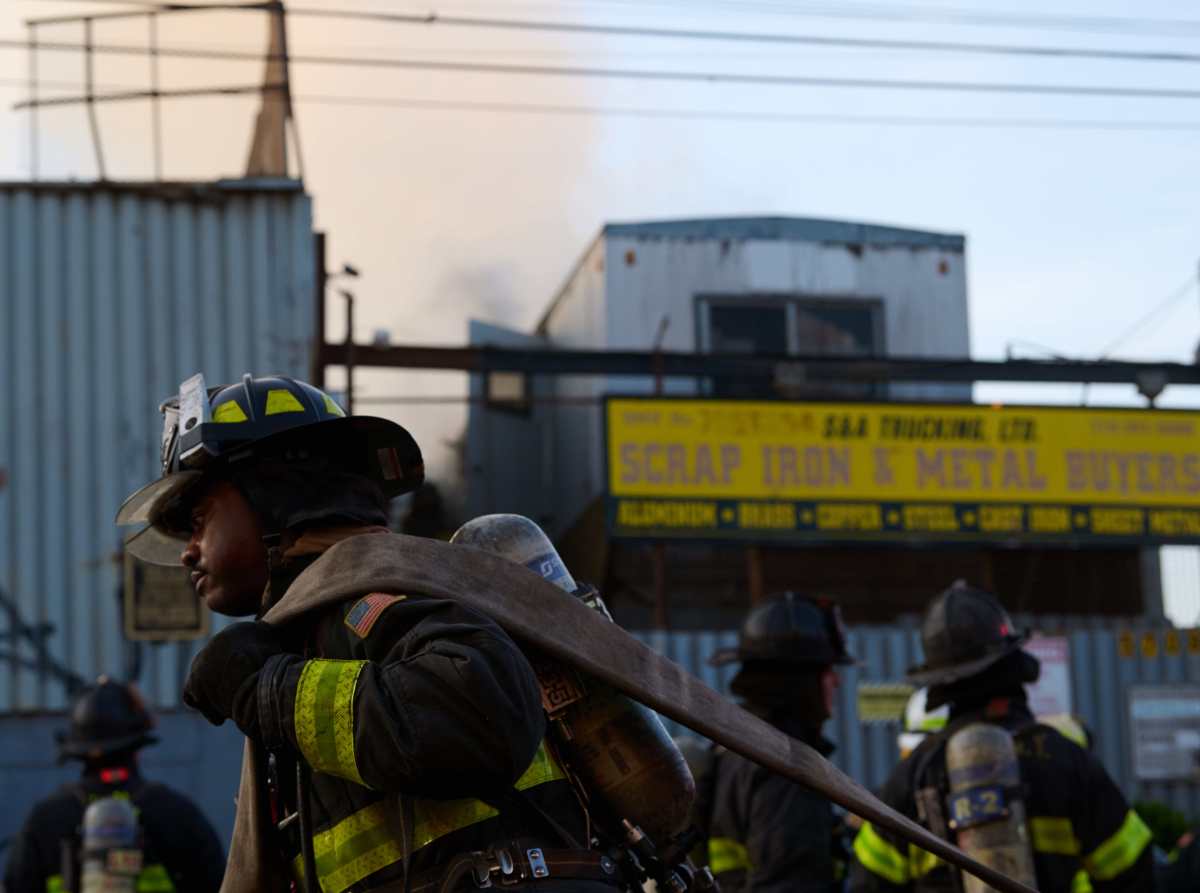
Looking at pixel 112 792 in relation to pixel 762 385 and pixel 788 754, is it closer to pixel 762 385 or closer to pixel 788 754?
pixel 788 754

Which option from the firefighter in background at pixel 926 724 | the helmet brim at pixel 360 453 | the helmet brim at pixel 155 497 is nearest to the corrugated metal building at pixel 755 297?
the firefighter in background at pixel 926 724

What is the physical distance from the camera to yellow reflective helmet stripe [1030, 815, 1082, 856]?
538cm

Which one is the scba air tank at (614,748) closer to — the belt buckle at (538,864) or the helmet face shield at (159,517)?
the belt buckle at (538,864)

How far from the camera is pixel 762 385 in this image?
19.9 m

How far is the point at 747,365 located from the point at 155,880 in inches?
453

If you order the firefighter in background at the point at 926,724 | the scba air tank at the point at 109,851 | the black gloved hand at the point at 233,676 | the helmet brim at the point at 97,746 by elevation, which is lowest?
the scba air tank at the point at 109,851

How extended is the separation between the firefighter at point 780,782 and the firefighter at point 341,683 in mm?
2419

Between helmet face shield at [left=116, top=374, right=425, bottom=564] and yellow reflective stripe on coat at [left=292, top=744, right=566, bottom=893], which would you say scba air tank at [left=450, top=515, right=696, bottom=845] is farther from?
helmet face shield at [left=116, top=374, right=425, bottom=564]

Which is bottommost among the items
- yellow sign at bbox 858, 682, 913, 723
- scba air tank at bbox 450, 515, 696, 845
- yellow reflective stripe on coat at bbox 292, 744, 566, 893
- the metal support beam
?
yellow sign at bbox 858, 682, 913, 723

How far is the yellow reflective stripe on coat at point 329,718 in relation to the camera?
2754 mm

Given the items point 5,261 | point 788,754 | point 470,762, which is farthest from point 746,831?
point 5,261

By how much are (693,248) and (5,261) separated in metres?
8.11

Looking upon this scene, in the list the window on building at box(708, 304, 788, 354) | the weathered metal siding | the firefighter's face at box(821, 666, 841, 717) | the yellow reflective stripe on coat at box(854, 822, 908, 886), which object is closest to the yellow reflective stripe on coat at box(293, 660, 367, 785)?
the yellow reflective stripe on coat at box(854, 822, 908, 886)

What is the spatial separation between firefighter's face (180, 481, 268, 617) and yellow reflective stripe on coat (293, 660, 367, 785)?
474mm
